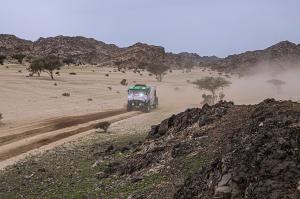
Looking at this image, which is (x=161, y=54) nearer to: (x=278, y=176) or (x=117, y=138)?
(x=117, y=138)

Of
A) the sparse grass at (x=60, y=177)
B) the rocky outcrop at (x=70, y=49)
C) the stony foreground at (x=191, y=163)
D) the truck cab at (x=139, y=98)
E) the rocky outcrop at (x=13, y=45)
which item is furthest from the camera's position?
the rocky outcrop at (x=70, y=49)

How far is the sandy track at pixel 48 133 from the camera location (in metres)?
28.9

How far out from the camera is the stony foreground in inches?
461

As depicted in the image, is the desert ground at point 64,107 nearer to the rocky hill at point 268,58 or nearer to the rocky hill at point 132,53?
the rocky hill at point 132,53

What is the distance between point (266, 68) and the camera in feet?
545

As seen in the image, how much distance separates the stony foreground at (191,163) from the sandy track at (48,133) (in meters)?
3.53

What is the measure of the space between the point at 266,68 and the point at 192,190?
158101mm

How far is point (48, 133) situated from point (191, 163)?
64.2ft

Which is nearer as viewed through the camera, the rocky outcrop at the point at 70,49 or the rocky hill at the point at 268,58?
the rocky outcrop at the point at 70,49

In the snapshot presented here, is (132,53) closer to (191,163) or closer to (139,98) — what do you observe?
(139,98)

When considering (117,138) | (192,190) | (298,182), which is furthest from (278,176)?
(117,138)

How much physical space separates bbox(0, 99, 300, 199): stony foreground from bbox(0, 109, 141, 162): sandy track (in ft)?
11.6

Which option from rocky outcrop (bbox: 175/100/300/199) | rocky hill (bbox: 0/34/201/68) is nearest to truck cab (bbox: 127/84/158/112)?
rocky outcrop (bbox: 175/100/300/199)

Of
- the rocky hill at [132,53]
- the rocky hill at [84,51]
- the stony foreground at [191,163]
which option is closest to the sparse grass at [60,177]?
the stony foreground at [191,163]
